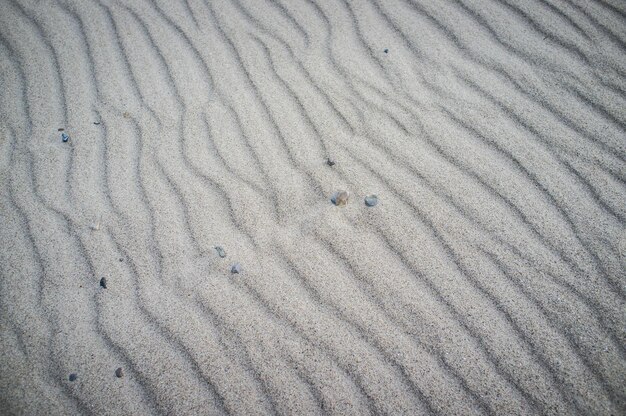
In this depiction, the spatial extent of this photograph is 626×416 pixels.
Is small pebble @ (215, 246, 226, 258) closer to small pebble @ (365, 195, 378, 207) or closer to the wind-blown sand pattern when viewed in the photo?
the wind-blown sand pattern

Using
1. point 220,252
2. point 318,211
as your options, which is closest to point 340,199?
point 318,211

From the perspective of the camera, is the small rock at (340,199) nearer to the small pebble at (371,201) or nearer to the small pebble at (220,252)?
the small pebble at (371,201)

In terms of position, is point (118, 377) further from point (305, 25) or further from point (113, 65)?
point (305, 25)

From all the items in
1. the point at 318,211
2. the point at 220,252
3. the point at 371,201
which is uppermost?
the point at 371,201

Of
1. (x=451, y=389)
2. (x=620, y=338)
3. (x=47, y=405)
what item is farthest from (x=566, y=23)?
(x=47, y=405)

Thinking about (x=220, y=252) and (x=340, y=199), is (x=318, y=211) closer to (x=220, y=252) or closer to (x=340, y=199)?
(x=340, y=199)

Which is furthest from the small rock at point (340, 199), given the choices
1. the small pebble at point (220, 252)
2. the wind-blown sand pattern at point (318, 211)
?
the small pebble at point (220, 252)
